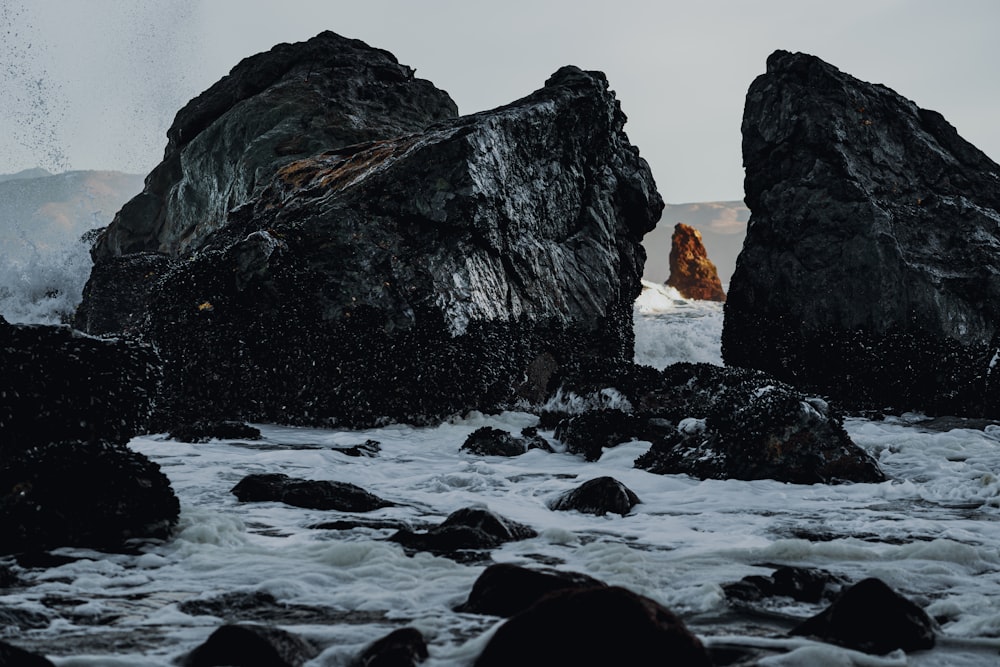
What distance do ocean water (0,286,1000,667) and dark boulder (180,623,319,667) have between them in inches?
4.0

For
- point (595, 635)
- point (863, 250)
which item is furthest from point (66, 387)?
point (863, 250)

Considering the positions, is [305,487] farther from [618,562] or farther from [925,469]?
[925,469]

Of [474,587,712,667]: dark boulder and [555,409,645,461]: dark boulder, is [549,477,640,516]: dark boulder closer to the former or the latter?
[555,409,645,461]: dark boulder

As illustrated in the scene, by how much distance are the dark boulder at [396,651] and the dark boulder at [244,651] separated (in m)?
0.22

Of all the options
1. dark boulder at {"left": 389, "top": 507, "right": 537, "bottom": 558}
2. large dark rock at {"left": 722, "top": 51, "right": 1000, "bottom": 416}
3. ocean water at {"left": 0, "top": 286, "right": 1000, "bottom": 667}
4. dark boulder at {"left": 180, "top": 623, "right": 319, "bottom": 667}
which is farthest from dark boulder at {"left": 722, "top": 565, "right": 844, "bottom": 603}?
large dark rock at {"left": 722, "top": 51, "right": 1000, "bottom": 416}

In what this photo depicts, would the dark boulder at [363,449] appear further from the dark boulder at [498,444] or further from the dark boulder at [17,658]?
the dark boulder at [17,658]

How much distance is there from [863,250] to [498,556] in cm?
1251

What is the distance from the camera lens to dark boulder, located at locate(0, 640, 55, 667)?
2537 mm

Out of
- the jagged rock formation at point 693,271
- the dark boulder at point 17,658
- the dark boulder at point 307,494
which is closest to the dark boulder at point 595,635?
the dark boulder at point 17,658

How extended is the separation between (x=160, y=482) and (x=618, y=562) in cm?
285

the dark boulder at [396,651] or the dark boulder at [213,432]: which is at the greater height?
the dark boulder at [213,432]

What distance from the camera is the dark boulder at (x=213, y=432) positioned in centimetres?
960

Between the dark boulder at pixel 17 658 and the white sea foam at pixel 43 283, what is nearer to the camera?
the dark boulder at pixel 17 658

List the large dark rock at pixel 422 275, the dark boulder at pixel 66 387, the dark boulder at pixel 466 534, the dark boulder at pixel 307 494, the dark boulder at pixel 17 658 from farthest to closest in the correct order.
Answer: the large dark rock at pixel 422 275 < the dark boulder at pixel 307 494 < the dark boulder at pixel 66 387 < the dark boulder at pixel 466 534 < the dark boulder at pixel 17 658
